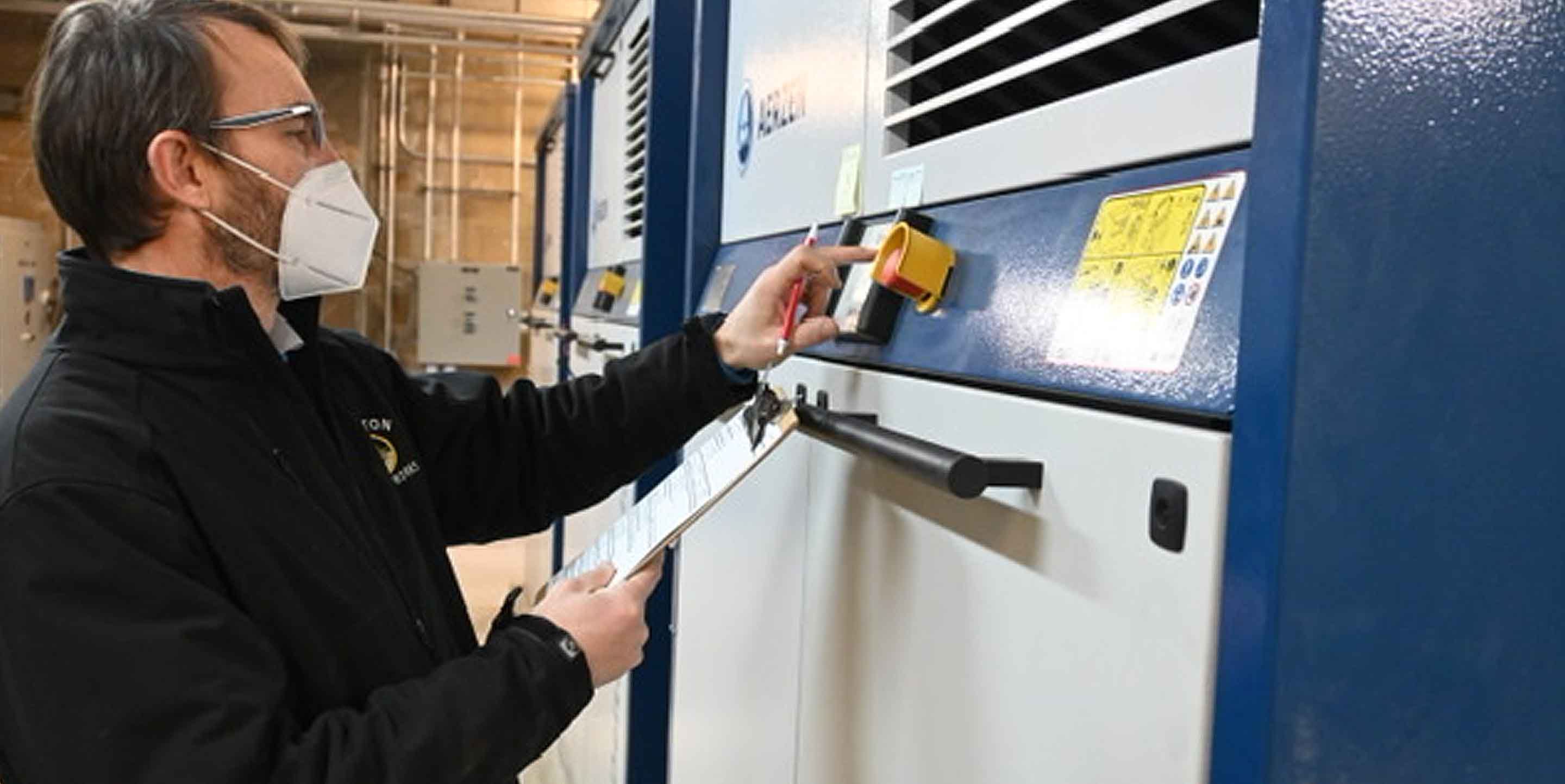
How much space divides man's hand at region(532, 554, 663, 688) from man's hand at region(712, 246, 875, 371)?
0.25 m

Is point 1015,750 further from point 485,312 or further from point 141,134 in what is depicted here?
point 485,312

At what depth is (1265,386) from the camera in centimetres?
49

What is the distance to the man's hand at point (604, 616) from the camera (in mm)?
919

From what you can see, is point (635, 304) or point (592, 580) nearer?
point (592, 580)

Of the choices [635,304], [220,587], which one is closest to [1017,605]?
[220,587]

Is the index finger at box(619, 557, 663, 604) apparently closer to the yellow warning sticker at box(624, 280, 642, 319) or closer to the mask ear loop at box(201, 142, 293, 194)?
the mask ear loop at box(201, 142, 293, 194)

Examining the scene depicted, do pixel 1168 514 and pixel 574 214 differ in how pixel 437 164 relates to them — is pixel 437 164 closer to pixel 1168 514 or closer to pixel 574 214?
pixel 574 214

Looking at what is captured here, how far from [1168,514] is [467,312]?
6701 mm

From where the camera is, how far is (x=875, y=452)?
79cm

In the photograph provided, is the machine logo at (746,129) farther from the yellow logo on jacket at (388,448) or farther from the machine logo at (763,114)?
the yellow logo on jacket at (388,448)

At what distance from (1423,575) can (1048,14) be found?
0.43m

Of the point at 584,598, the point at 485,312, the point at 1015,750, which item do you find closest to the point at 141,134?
the point at 584,598

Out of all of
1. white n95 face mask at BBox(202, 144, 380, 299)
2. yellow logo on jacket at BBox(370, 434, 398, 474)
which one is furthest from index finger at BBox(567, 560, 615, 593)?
white n95 face mask at BBox(202, 144, 380, 299)

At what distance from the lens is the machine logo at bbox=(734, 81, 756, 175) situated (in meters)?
1.45
